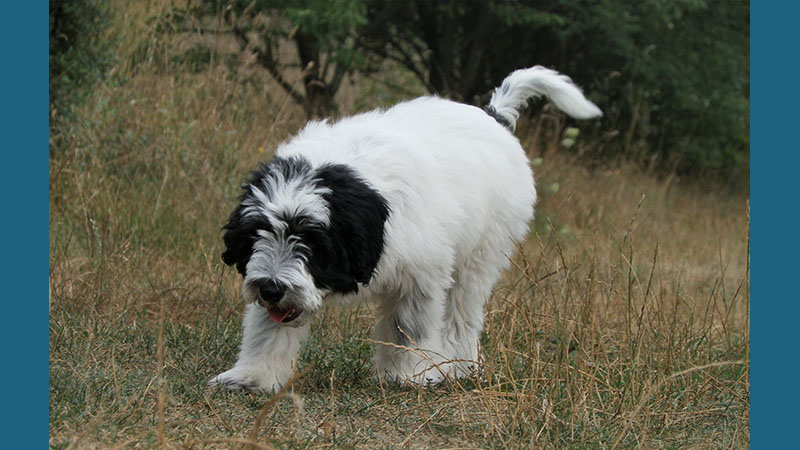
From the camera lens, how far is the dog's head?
353 cm

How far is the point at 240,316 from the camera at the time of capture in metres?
5.07

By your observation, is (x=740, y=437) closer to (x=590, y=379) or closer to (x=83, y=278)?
(x=590, y=379)

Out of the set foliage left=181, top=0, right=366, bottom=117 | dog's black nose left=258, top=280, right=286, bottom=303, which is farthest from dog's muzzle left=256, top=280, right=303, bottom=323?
foliage left=181, top=0, right=366, bottom=117

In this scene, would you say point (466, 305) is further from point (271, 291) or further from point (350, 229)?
point (271, 291)

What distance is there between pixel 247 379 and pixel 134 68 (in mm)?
4034

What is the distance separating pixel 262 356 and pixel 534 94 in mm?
2298

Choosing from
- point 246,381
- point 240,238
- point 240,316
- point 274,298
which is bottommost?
point 240,316

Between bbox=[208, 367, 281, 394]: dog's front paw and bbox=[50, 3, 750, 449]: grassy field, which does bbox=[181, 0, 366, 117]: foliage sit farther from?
bbox=[208, 367, 281, 394]: dog's front paw

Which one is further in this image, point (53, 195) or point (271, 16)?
point (271, 16)

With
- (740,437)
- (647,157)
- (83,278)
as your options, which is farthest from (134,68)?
(647,157)

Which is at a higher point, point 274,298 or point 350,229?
point 350,229

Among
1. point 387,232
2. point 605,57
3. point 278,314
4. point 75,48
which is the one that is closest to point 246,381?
point 278,314

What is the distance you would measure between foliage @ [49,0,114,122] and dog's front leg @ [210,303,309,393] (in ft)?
10.9

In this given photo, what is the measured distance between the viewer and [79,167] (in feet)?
21.0
